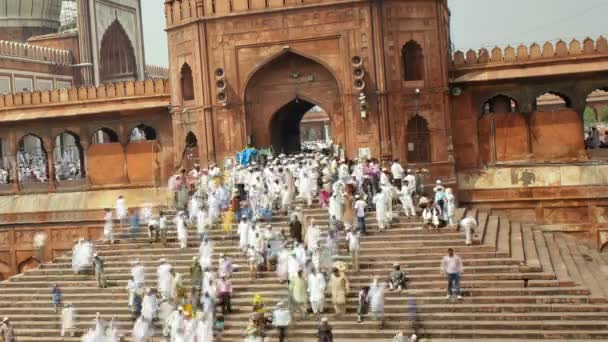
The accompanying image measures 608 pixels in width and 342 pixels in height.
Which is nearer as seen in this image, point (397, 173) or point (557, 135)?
point (397, 173)

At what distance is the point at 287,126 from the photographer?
84.9ft

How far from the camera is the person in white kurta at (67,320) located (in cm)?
1570

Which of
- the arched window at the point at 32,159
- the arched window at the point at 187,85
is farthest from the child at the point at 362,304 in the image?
the arched window at the point at 32,159

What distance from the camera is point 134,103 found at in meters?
24.6

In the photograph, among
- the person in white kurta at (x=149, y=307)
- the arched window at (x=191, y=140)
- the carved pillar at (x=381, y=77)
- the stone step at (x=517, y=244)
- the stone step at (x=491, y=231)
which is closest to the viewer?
the person in white kurta at (x=149, y=307)

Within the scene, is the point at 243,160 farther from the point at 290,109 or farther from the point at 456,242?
the point at 456,242

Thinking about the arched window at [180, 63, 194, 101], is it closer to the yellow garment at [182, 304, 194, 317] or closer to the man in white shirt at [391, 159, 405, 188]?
the man in white shirt at [391, 159, 405, 188]

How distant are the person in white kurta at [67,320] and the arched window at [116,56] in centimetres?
2631

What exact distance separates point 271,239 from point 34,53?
24.0m

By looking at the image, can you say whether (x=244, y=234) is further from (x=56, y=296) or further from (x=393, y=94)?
(x=393, y=94)

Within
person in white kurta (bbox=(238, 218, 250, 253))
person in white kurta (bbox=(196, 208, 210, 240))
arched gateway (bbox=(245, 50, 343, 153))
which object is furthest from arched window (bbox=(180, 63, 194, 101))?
person in white kurta (bbox=(238, 218, 250, 253))

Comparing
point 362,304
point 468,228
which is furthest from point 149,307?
point 468,228

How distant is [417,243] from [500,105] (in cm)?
810

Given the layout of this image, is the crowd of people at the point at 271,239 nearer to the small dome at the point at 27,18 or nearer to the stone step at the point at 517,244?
the stone step at the point at 517,244
